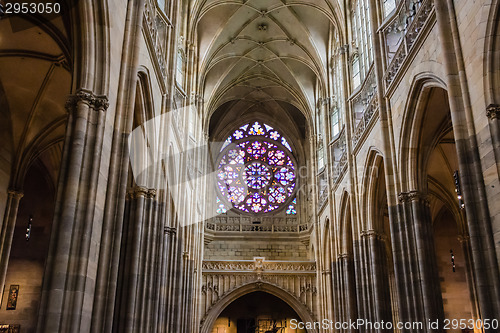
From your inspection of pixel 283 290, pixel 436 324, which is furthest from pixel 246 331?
pixel 436 324

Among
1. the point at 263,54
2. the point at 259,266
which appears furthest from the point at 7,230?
the point at 263,54

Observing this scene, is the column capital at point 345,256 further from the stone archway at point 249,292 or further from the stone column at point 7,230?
the stone column at point 7,230

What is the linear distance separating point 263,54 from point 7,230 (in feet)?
53.4

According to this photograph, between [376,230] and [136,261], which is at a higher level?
[376,230]

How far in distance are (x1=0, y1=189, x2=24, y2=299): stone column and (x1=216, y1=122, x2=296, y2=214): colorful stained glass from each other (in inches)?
605

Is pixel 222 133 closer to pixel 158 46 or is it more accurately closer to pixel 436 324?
pixel 158 46

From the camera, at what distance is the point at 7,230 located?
1385cm

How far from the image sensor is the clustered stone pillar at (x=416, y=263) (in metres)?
11.4

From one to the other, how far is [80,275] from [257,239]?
20647mm

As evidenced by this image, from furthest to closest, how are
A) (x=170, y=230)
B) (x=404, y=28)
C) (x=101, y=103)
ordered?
(x=170, y=230) < (x=404, y=28) < (x=101, y=103)

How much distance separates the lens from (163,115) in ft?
47.3

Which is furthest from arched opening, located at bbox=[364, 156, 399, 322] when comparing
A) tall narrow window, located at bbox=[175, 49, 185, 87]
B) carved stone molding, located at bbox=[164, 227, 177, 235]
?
tall narrow window, located at bbox=[175, 49, 185, 87]

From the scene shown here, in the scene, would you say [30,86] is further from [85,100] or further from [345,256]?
[345,256]

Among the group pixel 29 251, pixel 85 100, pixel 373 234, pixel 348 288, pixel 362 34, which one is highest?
pixel 362 34
